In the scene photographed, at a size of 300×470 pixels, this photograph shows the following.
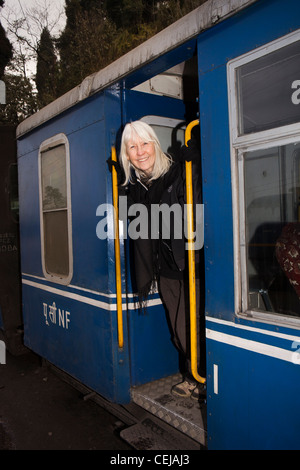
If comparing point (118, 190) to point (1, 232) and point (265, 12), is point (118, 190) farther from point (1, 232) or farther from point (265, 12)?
point (1, 232)

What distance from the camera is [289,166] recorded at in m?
1.96

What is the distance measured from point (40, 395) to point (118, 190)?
223cm

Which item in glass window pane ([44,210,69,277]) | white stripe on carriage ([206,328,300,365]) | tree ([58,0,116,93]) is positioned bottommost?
white stripe on carriage ([206,328,300,365])

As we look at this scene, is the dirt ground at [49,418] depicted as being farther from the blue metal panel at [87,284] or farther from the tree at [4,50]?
the tree at [4,50]

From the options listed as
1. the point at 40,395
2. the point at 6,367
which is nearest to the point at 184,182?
the point at 40,395

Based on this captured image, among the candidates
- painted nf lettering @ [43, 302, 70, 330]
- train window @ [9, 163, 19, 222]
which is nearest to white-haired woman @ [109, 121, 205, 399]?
painted nf lettering @ [43, 302, 70, 330]

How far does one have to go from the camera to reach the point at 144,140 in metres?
2.42

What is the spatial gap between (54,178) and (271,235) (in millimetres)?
2299

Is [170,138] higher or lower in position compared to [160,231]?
higher

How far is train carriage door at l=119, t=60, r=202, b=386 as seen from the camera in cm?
285

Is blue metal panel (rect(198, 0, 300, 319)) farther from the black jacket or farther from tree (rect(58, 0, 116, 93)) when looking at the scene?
tree (rect(58, 0, 116, 93))

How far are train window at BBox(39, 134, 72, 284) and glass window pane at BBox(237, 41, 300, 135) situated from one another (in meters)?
1.86

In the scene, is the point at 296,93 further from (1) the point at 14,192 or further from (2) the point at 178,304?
(1) the point at 14,192

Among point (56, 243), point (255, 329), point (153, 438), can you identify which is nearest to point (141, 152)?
point (255, 329)
